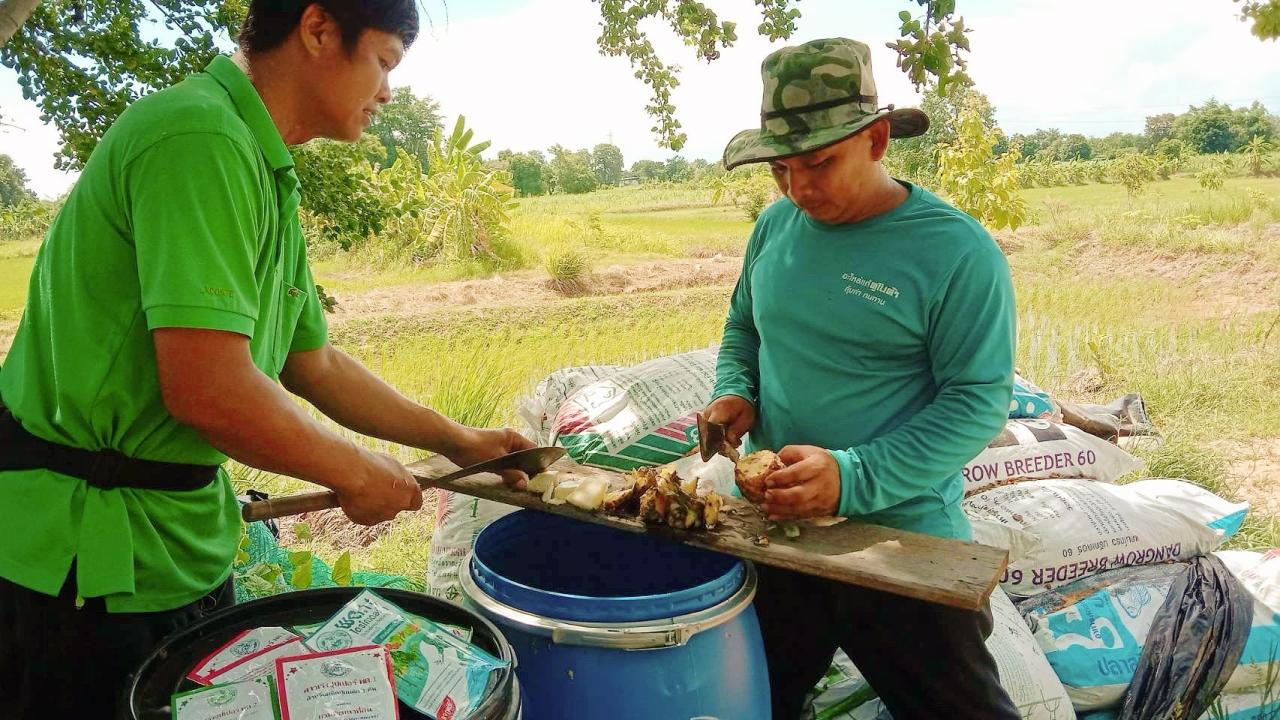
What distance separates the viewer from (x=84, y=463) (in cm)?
128

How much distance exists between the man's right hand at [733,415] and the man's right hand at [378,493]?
2.40ft

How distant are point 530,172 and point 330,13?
14.9 metres

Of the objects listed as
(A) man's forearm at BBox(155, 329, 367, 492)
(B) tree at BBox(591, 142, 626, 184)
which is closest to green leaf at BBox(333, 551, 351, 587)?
(A) man's forearm at BBox(155, 329, 367, 492)

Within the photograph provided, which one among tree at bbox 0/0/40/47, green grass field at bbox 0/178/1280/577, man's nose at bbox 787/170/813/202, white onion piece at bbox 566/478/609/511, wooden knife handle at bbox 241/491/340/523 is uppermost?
tree at bbox 0/0/40/47

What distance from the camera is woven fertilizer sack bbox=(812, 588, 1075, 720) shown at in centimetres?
221

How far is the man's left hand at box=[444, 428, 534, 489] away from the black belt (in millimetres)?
656

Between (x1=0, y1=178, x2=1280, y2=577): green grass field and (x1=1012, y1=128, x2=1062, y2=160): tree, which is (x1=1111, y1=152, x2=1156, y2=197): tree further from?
(x1=1012, y1=128, x2=1062, y2=160): tree

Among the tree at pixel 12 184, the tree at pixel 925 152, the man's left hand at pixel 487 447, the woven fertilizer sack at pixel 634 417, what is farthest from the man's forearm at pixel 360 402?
the tree at pixel 12 184

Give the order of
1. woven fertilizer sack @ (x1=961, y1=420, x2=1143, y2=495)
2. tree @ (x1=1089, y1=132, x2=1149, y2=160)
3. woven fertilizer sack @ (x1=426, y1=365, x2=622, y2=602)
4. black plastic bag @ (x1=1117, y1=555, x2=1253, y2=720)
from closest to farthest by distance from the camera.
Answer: black plastic bag @ (x1=1117, y1=555, x2=1253, y2=720), woven fertilizer sack @ (x1=426, y1=365, x2=622, y2=602), woven fertilizer sack @ (x1=961, y1=420, x2=1143, y2=495), tree @ (x1=1089, y1=132, x2=1149, y2=160)

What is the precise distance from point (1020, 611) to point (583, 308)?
5603 millimetres

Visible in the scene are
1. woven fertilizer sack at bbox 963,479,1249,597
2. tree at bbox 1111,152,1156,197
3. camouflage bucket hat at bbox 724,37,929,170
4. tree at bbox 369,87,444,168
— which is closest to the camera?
camouflage bucket hat at bbox 724,37,929,170

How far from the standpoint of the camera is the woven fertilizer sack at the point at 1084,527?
2625 millimetres

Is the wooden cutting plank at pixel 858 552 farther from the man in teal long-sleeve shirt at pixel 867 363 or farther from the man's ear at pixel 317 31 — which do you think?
the man's ear at pixel 317 31

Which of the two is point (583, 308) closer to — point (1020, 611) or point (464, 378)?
point (464, 378)
